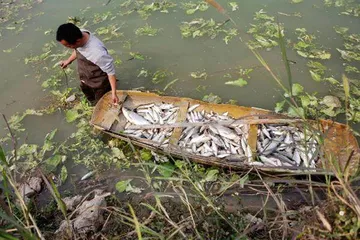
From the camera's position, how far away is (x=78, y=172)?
217 inches

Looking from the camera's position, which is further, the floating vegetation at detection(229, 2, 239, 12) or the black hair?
the floating vegetation at detection(229, 2, 239, 12)

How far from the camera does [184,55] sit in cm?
760

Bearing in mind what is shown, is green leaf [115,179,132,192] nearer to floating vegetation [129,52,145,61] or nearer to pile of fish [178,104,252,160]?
pile of fish [178,104,252,160]

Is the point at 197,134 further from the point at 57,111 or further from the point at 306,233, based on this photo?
the point at 57,111

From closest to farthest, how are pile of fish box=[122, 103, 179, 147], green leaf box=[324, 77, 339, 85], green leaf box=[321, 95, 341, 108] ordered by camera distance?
pile of fish box=[122, 103, 179, 147] < green leaf box=[321, 95, 341, 108] < green leaf box=[324, 77, 339, 85]

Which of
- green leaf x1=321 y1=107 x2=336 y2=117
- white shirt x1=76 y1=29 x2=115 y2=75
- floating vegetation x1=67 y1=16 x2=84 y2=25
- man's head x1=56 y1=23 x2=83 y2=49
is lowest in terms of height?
green leaf x1=321 y1=107 x2=336 y2=117

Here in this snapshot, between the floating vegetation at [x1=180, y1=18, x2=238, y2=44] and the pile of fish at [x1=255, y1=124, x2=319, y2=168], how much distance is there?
3585 mm

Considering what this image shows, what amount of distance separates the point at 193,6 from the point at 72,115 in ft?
15.8

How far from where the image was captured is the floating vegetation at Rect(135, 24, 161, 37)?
8344 millimetres

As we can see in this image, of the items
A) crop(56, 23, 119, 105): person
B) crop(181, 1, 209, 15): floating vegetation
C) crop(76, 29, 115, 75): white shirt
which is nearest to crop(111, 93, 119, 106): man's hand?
crop(56, 23, 119, 105): person

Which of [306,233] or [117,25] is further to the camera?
[117,25]

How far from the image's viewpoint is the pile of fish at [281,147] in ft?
14.2

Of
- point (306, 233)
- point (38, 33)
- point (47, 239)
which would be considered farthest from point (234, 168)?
point (38, 33)

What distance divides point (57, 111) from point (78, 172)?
1.81m
